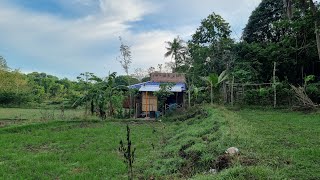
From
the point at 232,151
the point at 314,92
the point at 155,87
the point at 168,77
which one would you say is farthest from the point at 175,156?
the point at 168,77

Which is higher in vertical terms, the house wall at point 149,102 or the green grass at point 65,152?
the house wall at point 149,102

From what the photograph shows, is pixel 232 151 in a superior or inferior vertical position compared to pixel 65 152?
superior

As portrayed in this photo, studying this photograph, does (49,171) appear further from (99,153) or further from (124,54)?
(124,54)

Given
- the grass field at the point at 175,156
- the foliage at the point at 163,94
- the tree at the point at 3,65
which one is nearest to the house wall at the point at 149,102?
the foliage at the point at 163,94

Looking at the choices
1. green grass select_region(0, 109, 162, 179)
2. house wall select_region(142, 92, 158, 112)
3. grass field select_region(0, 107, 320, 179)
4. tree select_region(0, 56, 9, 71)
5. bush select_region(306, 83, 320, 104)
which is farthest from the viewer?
tree select_region(0, 56, 9, 71)

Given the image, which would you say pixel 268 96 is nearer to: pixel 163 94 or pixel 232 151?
pixel 163 94

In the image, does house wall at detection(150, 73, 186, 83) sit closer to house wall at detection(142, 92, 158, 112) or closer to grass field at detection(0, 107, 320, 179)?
house wall at detection(142, 92, 158, 112)

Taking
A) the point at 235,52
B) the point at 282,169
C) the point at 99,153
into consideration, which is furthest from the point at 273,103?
the point at 282,169

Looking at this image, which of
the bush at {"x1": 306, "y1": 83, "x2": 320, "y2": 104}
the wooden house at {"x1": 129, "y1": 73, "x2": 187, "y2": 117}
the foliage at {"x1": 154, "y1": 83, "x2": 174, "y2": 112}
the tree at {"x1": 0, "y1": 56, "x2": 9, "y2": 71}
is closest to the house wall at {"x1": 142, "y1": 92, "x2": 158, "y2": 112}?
the wooden house at {"x1": 129, "y1": 73, "x2": 187, "y2": 117}

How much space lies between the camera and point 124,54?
27.4 m

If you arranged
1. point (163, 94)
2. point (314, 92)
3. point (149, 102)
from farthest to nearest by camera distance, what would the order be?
point (149, 102), point (163, 94), point (314, 92)

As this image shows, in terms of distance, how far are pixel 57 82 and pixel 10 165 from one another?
50.8 m

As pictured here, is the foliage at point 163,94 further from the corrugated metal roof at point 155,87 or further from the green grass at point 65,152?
the green grass at point 65,152

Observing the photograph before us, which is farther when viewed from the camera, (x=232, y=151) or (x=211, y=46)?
(x=211, y=46)
